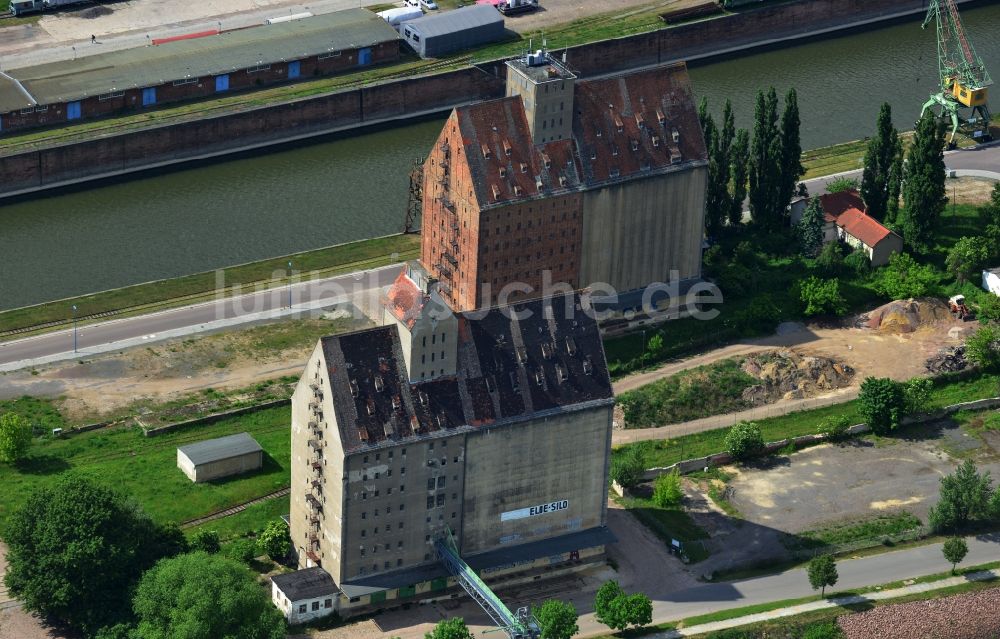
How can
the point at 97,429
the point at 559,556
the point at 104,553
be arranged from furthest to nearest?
the point at 97,429
the point at 559,556
the point at 104,553

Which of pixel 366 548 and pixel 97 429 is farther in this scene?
pixel 97 429

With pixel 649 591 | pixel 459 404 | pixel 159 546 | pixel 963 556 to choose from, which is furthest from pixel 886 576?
pixel 159 546

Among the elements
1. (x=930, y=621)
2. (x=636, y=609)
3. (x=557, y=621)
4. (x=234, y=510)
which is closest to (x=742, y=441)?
(x=930, y=621)

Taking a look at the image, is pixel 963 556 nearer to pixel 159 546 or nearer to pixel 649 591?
pixel 649 591

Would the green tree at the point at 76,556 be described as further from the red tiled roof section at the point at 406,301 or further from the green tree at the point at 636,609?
the green tree at the point at 636,609

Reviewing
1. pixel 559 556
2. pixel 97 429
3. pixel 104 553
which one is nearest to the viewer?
pixel 104 553

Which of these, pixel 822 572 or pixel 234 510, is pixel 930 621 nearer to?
pixel 822 572

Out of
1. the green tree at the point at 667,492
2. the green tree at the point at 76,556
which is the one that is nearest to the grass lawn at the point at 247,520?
the green tree at the point at 76,556
